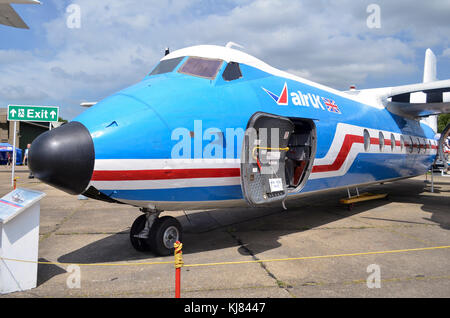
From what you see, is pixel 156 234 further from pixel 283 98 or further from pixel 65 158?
pixel 283 98

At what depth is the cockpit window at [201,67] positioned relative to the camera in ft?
18.2

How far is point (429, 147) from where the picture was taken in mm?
13719

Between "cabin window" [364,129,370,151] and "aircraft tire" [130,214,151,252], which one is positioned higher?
→ "cabin window" [364,129,370,151]

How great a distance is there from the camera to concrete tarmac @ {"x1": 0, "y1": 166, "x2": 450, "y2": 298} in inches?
161

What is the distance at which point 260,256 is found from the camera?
5.39 meters

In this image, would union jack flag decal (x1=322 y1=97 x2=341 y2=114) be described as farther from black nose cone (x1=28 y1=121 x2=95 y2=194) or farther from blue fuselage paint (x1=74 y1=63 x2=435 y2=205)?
black nose cone (x1=28 y1=121 x2=95 y2=194)

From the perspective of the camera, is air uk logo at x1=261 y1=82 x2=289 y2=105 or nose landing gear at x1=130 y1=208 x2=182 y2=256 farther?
air uk logo at x1=261 y1=82 x2=289 y2=105

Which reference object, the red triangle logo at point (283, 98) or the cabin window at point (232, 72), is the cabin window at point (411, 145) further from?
the cabin window at point (232, 72)

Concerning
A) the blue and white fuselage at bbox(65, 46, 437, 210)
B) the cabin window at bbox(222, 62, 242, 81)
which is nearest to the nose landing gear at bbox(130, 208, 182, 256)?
the blue and white fuselage at bbox(65, 46, 437, 210)

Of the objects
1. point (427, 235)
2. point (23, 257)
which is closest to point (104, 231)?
point (23, 257)

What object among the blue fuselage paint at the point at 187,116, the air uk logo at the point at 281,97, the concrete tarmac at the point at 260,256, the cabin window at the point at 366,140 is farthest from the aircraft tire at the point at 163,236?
the cabin window at the point at 366,140

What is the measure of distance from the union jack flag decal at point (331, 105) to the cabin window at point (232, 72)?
271 cm

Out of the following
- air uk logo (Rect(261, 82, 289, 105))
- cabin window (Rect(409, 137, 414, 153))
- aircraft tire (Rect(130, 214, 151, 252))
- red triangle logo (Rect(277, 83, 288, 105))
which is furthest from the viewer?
cabin window (Rect(409, 137, 414, 153))

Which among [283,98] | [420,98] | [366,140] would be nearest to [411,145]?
[420,98]
